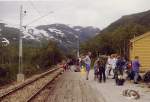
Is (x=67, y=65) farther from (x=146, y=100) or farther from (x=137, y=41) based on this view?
(x=146, y=100)

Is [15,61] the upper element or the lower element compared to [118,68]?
lower

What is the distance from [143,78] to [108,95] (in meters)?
7.40

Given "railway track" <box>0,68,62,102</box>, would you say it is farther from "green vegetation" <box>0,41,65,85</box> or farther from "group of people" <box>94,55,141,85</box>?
"green vegetation" <box>0,41,65,85</box>

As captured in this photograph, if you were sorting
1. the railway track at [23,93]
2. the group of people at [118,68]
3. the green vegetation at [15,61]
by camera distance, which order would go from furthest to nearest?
the green vegetation at [15,61] → the group of people at [118,68] → the railway track at [23,93]

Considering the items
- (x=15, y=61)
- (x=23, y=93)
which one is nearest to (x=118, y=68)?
(x=23, y=93)

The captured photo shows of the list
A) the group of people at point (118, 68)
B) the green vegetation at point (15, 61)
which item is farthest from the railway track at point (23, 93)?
the green vegetation at point (15, 61)

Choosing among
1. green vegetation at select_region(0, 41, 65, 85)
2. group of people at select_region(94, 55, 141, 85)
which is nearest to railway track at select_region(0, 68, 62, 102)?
group of people at select_region(94, 55, 141, 85)

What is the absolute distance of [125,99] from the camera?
17250 millimetres

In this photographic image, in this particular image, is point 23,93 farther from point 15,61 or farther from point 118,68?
point 15,61

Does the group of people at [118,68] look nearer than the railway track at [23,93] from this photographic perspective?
No

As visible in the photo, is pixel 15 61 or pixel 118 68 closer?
pixel 118 68

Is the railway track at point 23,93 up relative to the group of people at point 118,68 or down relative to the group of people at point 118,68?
down

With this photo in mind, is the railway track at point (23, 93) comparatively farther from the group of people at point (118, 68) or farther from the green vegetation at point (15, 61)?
the green vegetation at point (15, 61)

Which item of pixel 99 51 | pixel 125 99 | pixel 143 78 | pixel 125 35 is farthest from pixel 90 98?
pixel 99 51
